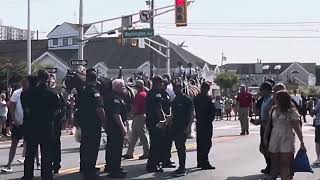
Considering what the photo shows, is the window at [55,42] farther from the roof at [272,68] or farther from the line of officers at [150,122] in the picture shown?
the roof at [272,68]

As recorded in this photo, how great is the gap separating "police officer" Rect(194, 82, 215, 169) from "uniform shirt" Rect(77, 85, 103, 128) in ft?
9.41

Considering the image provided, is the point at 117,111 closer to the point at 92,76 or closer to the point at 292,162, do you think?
the point at 92,76

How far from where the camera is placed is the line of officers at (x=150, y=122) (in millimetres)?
11148

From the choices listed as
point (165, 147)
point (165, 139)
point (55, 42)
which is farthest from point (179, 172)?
point (55, 42)

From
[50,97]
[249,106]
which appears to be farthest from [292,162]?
[249,106]

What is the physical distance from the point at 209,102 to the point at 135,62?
59.3 m

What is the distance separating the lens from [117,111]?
1173cm

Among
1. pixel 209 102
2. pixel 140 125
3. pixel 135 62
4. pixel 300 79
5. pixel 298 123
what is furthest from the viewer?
pixel 300 79

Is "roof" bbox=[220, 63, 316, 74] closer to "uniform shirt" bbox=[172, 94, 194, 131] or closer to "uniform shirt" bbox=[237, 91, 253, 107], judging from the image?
"uniform shirt" bbox=[237, 91, 253, 107]

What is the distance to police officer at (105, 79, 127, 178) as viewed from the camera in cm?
1173

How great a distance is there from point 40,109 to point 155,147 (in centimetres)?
300

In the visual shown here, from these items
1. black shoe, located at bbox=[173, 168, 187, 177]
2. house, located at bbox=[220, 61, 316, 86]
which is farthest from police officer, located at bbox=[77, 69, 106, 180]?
house, located at bbox=[220, 61, 316, 86]

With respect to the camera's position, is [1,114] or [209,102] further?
[1,114]

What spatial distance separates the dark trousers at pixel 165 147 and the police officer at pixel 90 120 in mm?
2133
